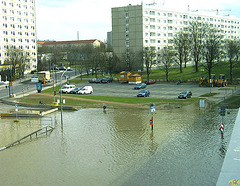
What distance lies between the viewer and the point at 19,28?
99250 mm

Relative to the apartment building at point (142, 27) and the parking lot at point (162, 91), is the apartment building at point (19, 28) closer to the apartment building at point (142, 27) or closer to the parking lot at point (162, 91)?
the apartment building at point (142, 27)

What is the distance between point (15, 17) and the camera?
9712cm

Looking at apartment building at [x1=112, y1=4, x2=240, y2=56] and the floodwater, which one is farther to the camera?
apartment building at [x1=112, y1=4, x2=240, y2=56]

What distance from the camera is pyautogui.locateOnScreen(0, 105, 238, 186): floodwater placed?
16797 millimetres

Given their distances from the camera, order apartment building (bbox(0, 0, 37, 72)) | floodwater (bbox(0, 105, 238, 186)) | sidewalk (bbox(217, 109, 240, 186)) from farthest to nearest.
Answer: apartment building (bbox(0, 0, 37, 72)) → floodwater (bbox(0, 105, 238, 186)) → sidewalk (bbox(217, 109, 240, 186))

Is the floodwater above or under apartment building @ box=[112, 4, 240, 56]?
under

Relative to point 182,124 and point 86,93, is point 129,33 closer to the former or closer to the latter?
point 86,93

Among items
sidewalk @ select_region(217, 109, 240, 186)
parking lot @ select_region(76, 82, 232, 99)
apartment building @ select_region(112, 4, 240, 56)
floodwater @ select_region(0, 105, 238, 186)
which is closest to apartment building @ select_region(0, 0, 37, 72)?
apartment building @ select_region(112, 4, 240, 56)

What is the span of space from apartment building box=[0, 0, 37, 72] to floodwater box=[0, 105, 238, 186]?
211 ft

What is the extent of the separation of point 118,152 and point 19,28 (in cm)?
8839

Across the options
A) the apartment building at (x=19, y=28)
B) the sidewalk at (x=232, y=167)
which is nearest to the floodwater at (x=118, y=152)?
the sidewalk at (x=232, y=167)

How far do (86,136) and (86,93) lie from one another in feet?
105

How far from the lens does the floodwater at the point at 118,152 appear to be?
16797 mm

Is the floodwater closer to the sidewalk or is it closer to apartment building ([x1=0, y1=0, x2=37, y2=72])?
the sidewalk
